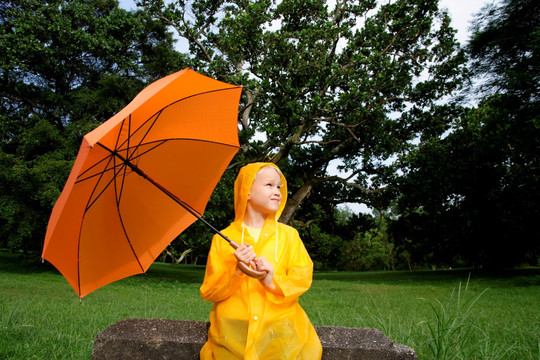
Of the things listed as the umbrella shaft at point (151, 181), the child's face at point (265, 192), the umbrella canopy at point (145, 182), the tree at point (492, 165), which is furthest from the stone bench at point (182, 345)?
the tree at point (492, 165)

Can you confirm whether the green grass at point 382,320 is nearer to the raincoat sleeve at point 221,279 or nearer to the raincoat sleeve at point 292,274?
the raincoat sleeve at point 292,274

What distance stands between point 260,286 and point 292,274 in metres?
0.20

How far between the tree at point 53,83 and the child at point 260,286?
37.0ft

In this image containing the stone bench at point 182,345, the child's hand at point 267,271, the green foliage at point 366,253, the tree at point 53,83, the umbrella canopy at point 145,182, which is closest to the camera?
the child's hand at point 267,271

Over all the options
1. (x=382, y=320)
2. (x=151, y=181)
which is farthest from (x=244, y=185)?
(x=382, y=320)

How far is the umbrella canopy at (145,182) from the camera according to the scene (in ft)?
7.92

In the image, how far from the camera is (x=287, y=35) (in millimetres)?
12109

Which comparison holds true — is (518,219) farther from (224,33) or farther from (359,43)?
(224,33)

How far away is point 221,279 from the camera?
2.43 m

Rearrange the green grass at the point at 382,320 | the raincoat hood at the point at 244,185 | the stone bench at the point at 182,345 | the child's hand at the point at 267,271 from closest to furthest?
1. the child's hand at the point at 267,271
2. the stone bench at the point at 182,345
3. the raincoat hood at the point at 244,185
4. the green grass at the point at 382,320

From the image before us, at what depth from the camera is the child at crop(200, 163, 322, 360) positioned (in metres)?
2.26

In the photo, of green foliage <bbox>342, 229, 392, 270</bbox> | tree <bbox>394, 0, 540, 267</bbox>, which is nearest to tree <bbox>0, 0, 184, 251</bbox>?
tree <bbox>394, 0, 540, 267</bbox>

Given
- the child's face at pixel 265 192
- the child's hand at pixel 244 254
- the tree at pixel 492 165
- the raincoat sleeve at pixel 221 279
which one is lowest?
the raincoat sleeve at pixel 221 279

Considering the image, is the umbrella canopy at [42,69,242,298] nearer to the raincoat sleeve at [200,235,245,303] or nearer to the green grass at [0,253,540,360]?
the raincoat sleeve at [200,235,245,303]
